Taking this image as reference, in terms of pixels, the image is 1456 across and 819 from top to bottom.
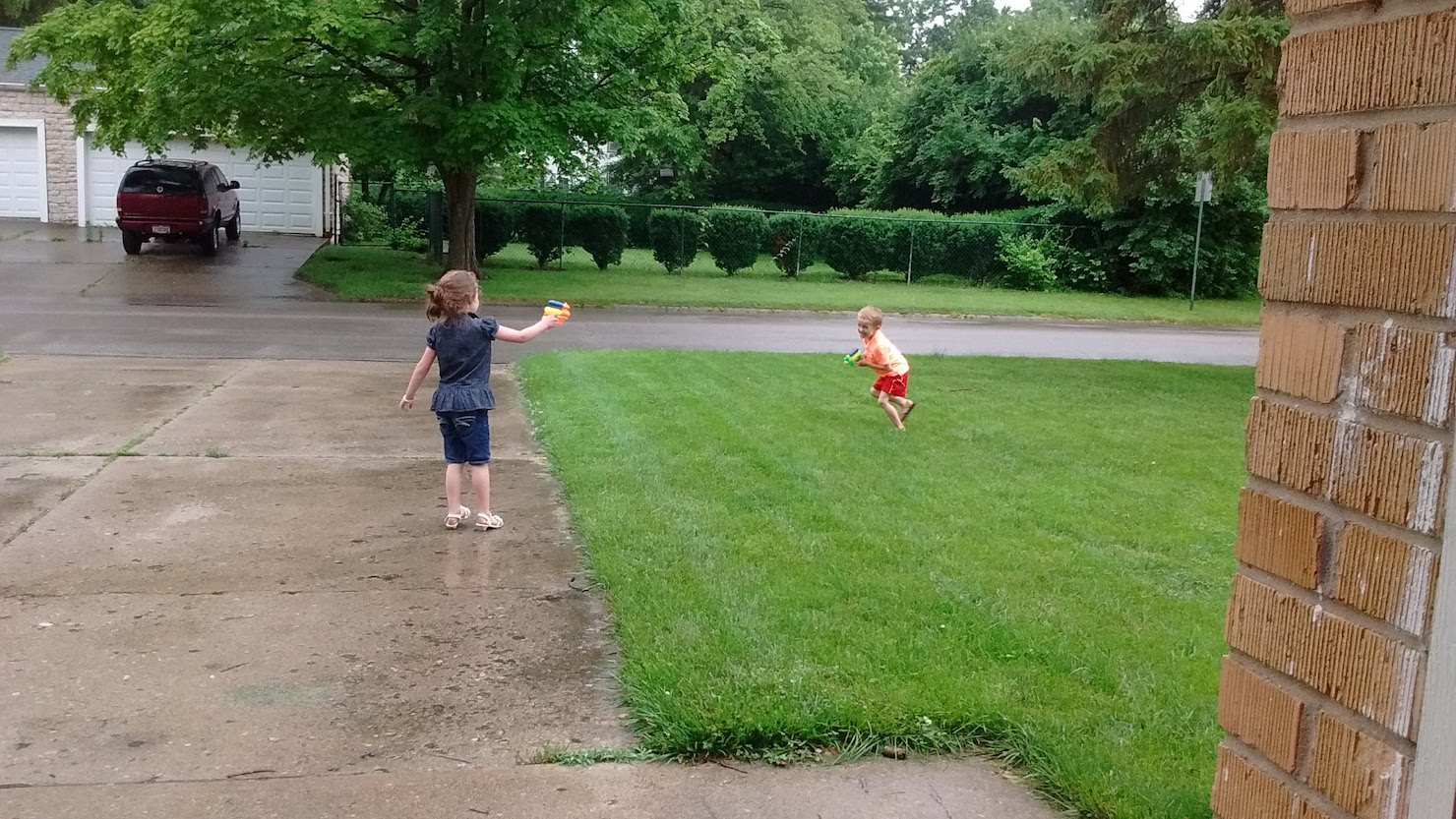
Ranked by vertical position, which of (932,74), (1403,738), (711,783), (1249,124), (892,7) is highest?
(892,7)

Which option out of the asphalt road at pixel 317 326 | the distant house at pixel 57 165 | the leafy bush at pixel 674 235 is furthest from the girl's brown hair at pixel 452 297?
the distant house at pixel 57 165

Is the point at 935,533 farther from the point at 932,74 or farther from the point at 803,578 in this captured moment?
the point at 932,74

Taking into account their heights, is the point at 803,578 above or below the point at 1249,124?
below

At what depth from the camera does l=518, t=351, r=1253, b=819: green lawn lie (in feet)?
12.9

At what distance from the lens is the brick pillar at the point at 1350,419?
1.76m

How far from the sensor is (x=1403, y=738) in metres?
1.81

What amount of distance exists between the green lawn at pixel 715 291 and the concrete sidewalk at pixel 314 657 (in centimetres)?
1358

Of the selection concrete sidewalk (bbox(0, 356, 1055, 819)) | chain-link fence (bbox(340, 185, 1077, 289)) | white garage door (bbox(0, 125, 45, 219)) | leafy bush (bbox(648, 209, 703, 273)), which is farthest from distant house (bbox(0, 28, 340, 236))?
concrete sidewalk (bbox(0, 356, 1055, 819))

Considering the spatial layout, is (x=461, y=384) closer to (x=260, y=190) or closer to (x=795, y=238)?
(x=795, y=238)

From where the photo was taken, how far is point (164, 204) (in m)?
25.6

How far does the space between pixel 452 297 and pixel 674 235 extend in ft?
72.7

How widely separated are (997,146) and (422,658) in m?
32.0

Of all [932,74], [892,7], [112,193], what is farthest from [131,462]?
[892,7]

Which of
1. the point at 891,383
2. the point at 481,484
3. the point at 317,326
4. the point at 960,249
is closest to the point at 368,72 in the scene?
the point at 317,326
